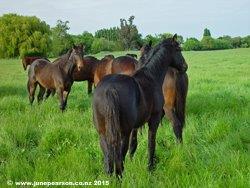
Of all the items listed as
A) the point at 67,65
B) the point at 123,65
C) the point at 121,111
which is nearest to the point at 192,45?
the point at 67,65

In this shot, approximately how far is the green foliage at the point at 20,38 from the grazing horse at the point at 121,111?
197ft

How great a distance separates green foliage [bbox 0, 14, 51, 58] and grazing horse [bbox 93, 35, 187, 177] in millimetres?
60075

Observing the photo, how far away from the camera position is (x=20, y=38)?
2613 inches

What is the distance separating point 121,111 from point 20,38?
64619mm

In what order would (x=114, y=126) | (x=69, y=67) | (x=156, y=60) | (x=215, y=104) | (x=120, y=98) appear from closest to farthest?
(x=114, y=126), (x=120, y=98), (x=156, y=60), (x=215, y=104), (x=69, y=67)

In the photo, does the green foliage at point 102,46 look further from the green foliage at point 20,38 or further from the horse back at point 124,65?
the horse back at point 124,65

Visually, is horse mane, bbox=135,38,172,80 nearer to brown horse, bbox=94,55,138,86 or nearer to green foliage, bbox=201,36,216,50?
brown horse, bbox=94,55,138,86

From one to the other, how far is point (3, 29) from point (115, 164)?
65.9 meters

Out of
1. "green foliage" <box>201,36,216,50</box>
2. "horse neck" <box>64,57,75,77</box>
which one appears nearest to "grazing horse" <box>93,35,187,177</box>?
"horse neck" <box>64,57,75,77</box>

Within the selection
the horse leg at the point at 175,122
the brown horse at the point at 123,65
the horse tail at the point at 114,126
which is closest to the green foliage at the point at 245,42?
the brown horse at the point at 123,65

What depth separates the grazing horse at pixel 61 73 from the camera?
12.3m

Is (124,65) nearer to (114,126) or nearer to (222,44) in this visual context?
(114,126)

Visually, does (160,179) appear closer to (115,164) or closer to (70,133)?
(115,164)

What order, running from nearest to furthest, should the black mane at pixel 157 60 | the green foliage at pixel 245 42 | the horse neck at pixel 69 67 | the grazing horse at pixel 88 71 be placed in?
the black mane at pixel 157 60 < the horse neck at pixel 69 67 < the grazing horse at pixel 88 71 < the green foliage at pixel 245 42
